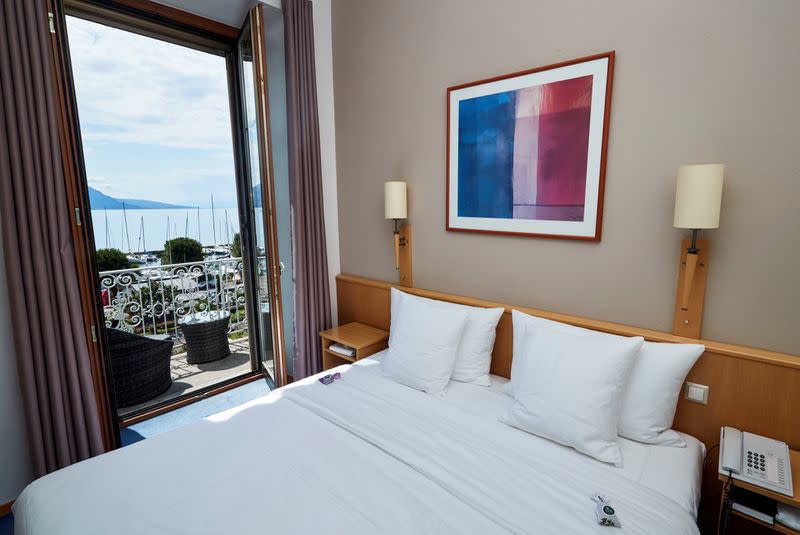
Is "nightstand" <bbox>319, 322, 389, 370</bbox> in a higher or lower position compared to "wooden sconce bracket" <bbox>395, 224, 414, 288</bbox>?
lower

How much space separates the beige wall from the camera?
4.91 ft

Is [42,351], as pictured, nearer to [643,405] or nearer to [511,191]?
[511,191]

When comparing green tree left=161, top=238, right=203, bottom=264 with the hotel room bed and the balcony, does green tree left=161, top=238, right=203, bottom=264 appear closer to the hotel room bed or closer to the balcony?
the balcony

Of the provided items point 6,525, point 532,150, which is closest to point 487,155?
point 532,150

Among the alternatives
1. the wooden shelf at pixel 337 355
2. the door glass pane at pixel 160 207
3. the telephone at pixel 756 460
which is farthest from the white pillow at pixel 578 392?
the door glass pane at pixel 160 207

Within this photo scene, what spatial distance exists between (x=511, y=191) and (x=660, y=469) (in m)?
1.42

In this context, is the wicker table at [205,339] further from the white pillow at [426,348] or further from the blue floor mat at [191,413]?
the white pillow at [426,348]

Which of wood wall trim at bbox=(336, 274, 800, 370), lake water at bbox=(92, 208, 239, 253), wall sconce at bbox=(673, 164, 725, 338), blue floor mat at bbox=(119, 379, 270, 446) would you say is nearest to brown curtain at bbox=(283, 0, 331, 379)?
blue floor mat at bbox=(119, 379, 270, 446)

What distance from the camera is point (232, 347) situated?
407 cm

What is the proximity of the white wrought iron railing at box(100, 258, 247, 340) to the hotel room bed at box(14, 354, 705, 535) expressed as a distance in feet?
8.06

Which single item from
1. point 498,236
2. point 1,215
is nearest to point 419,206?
point 498,236

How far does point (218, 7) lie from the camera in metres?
2.79

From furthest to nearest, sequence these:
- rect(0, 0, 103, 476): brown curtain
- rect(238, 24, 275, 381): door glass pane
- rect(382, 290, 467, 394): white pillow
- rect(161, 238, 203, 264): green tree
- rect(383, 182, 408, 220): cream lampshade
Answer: rect(161, 238, 203, 264): green tree
rect(238, 24, 275, 381): door glass pane
rect(383, 182, 408, 220): cream lampshade
rect(382, 290, 467, 394): white pillow
rect(0, 0, 103, 476): brown curtain

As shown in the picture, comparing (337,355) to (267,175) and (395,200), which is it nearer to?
(395,200)
